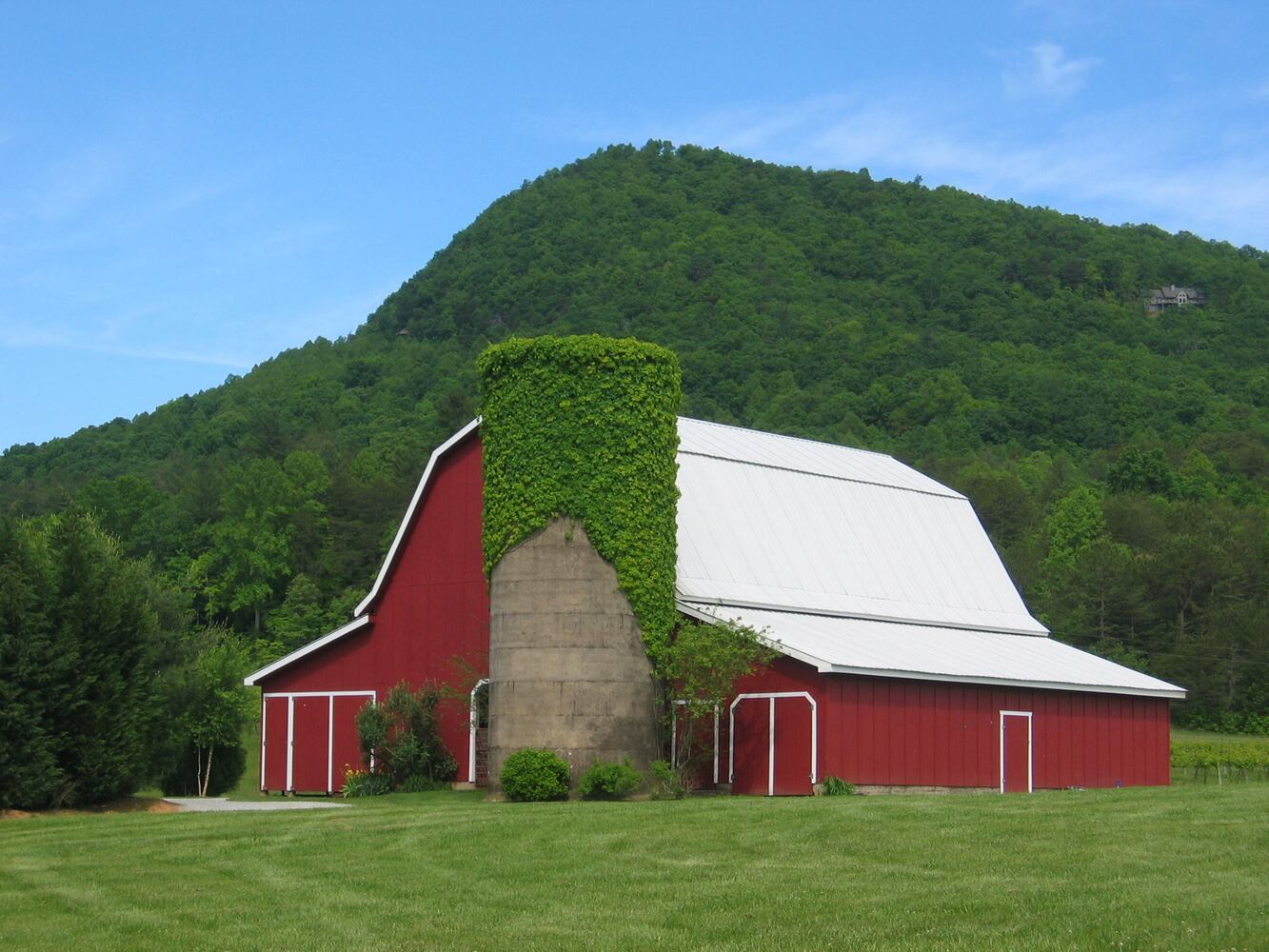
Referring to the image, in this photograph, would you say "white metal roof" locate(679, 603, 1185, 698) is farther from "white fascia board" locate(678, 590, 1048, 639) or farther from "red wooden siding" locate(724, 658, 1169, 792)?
"red wooden siding" locate(724, 658, 1169, 792)

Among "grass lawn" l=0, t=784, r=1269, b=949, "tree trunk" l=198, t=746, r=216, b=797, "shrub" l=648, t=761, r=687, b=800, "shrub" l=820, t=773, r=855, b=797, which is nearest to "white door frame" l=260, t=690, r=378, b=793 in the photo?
"tree trunk" l=198, t=746, r=216, b=797

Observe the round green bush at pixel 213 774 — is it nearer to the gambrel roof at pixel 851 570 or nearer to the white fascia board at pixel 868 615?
the gambrel roof at pixel 851 570

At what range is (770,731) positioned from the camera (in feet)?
96.6

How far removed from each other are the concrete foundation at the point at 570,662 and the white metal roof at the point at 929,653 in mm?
2194

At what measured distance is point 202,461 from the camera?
9569 cm

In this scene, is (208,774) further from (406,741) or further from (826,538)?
(826,538)

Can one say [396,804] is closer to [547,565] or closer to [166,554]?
[547,565]

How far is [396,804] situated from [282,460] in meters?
69.9

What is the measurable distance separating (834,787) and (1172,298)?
91.0m

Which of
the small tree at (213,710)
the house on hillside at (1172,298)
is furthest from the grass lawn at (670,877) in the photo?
the house on hillside at (1172,298)

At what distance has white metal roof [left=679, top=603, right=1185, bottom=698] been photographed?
96.7ft

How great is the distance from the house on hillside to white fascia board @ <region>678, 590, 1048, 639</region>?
77.7 metres

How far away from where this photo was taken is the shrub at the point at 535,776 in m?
27.7

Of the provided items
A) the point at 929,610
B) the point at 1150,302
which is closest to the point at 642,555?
the point at 929,610
